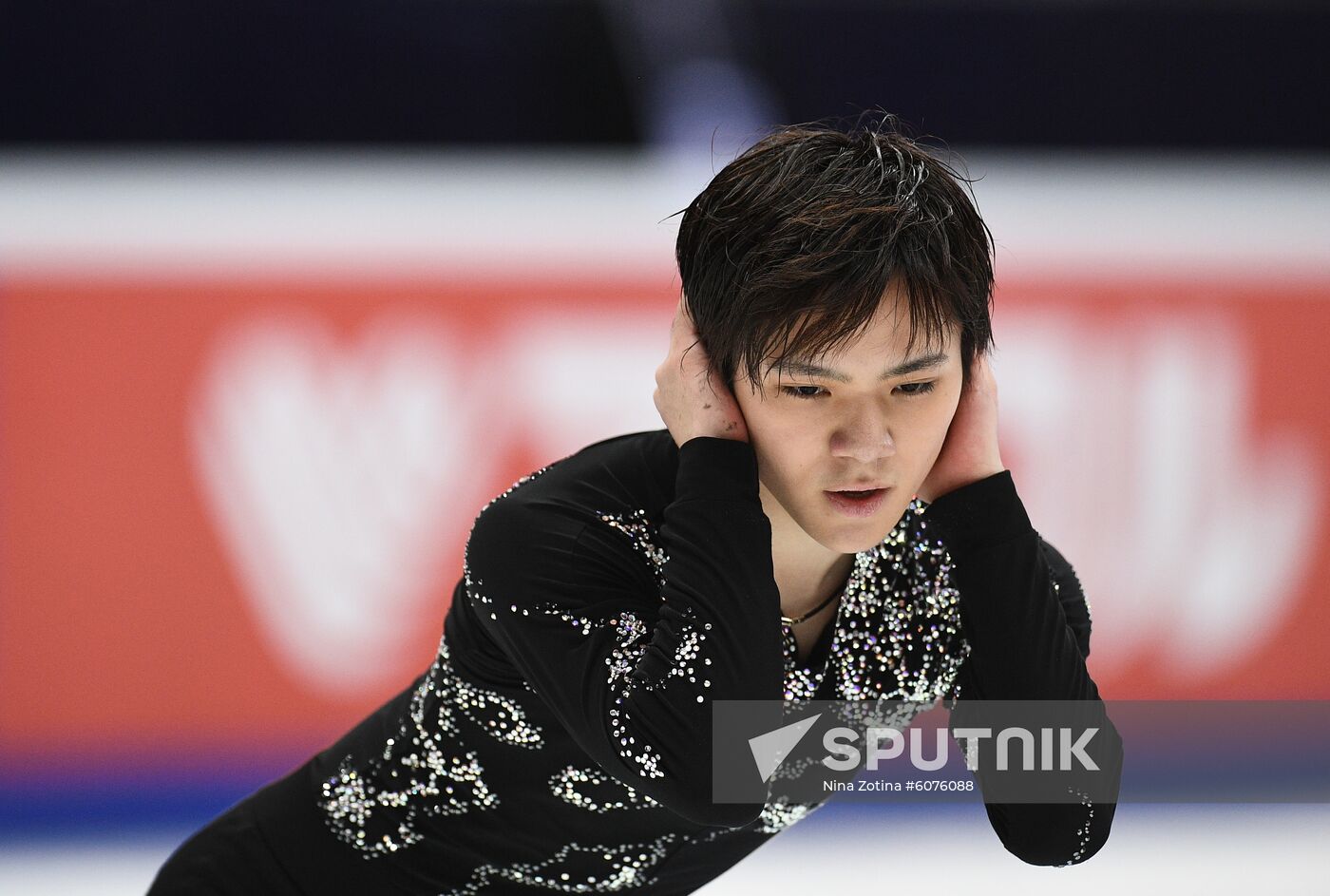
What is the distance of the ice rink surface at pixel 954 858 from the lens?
304 cm

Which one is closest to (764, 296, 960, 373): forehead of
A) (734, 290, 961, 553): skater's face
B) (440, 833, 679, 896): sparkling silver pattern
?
(734, 290, 961, 553): skater's face

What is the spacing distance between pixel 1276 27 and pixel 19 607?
3.54 m

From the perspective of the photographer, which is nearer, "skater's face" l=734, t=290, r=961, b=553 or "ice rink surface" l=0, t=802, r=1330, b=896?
"skater's face" l=734, t=290, r=961, b=553

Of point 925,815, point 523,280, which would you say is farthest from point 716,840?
point 523,280

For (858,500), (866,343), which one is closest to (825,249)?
(866,343)

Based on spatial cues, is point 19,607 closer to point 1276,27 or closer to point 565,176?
point 565,176

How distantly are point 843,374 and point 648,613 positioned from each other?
1.12 feet

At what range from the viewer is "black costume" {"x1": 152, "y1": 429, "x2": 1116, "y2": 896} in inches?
55.0

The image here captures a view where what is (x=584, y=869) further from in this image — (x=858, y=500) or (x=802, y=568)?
(x=858, y=500)

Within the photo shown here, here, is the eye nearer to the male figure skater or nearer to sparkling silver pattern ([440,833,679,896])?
the male figure skater

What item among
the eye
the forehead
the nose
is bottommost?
the nose

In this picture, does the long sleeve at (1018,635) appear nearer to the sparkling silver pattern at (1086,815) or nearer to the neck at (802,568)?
the sparkling silver pattern at (1086,815)

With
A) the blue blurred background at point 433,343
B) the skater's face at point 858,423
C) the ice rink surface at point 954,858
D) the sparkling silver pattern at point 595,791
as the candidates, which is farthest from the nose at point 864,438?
the blue blurred background at point 433,343
